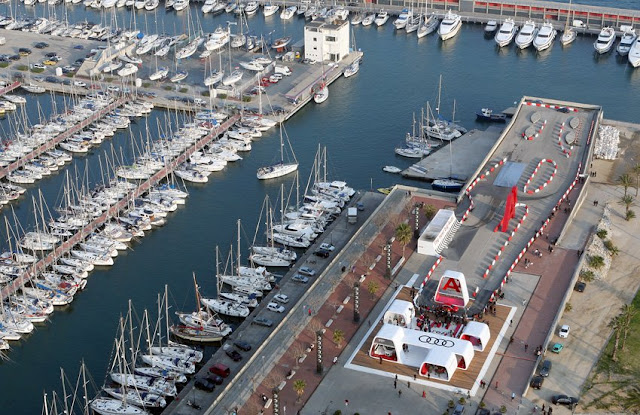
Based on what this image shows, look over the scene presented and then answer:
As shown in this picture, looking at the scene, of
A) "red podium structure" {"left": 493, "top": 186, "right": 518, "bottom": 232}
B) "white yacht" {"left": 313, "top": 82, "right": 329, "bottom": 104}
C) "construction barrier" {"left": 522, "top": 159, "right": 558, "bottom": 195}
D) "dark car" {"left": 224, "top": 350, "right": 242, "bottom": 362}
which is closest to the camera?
"dark car" {"left": 224, "top": 350, "right": 242, "bottom": 362}

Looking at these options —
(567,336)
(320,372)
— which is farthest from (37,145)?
(567,336)

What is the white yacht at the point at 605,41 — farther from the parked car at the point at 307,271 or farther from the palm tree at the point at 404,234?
the parked car at the point at 307,271

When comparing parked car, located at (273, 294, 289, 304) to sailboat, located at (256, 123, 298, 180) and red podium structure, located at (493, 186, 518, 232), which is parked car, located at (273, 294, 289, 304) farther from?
sailboat, located at (256, 123, 298, 180)

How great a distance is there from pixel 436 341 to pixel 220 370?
22237 mm

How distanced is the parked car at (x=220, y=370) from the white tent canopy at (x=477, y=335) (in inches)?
937

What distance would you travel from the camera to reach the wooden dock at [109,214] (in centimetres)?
12088

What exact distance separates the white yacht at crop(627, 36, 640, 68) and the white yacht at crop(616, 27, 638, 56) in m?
1.58

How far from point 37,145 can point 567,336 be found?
8691 cm

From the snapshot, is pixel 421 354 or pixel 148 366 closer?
pixel 421 354

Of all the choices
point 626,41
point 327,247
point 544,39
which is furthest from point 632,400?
point 626,41

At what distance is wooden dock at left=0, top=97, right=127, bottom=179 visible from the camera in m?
148

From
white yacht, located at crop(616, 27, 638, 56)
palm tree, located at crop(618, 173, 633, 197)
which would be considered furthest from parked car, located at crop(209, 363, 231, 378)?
white yacht, located at crop(616, 27, 638, 56)

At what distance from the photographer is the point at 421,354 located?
98.8 m

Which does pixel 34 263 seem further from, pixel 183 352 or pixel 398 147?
pixel 398 147
